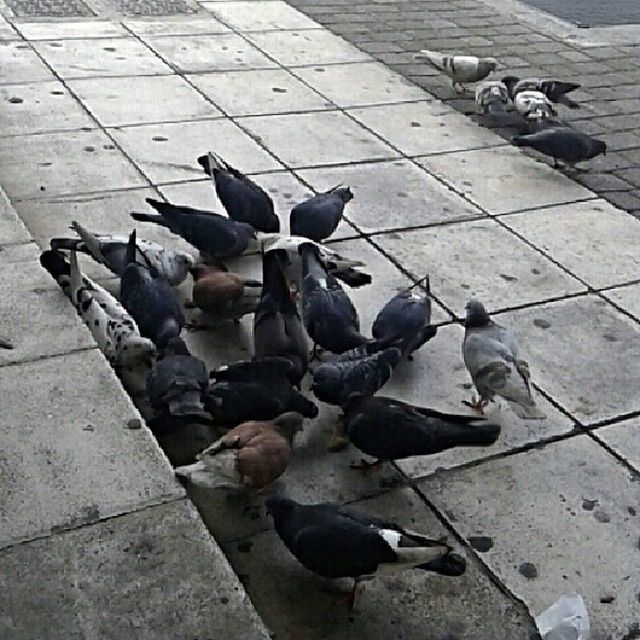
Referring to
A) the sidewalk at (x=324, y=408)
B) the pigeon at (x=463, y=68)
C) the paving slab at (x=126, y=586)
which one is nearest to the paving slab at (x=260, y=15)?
the sidewalk at (x=324, y=408)

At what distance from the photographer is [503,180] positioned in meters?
5.89

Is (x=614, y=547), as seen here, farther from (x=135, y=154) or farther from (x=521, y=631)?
(x=135, y=154)

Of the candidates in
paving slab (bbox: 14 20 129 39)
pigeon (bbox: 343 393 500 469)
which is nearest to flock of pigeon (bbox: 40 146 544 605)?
pigeon (bbox: 343 393 500 469)

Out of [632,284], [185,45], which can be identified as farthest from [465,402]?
[185,45]

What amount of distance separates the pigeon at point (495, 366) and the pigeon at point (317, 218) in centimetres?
102

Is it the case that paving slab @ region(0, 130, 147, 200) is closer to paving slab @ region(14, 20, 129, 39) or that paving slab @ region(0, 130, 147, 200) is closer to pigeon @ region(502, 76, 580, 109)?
paving slab @ region(14, 20, 129, 39)

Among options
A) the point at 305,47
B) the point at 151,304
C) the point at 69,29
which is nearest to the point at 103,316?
the point at 151,304

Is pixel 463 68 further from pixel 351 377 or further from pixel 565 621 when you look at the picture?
pixel 565 621

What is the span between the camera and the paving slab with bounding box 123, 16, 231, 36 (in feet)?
26.3

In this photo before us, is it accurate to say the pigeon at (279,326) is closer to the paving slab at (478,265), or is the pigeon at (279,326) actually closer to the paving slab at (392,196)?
the paving slab at (478,265)

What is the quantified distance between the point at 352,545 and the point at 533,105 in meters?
4.27

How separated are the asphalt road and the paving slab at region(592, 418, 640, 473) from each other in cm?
603

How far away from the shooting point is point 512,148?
6.40 metres

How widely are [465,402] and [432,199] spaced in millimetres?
1972
